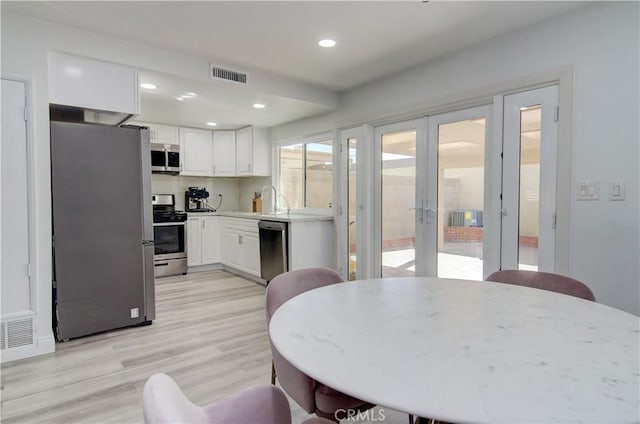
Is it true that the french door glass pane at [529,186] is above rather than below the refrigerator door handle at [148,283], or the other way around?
above

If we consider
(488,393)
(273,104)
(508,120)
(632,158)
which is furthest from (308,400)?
(273,104)

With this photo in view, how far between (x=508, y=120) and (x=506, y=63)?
1.45 feet

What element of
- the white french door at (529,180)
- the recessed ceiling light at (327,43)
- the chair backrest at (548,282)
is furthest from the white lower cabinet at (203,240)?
the chair backrest at (548,282)

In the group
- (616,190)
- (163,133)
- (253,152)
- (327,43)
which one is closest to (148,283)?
(327,43)

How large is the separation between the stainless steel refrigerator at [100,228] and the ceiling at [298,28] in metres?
0.77

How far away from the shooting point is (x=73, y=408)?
6.37 ft

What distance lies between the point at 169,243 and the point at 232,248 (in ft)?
2.88

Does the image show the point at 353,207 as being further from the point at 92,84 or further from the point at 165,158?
the point at 165,158

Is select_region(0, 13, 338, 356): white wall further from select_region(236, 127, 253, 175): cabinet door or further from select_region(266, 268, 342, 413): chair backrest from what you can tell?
select_region(236, 127, 253, 175): cabinet door

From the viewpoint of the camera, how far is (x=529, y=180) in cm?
269

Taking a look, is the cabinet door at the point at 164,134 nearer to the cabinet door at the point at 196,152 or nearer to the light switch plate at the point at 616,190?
the cabinet door at the point at 196,152

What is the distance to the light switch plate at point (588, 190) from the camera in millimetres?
2307

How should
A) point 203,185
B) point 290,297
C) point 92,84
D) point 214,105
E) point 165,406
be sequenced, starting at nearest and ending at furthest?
point 165,406
point 290,297
point 92,84
point 214,105
point 203,185

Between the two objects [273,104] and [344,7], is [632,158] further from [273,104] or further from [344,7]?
[273,104]
